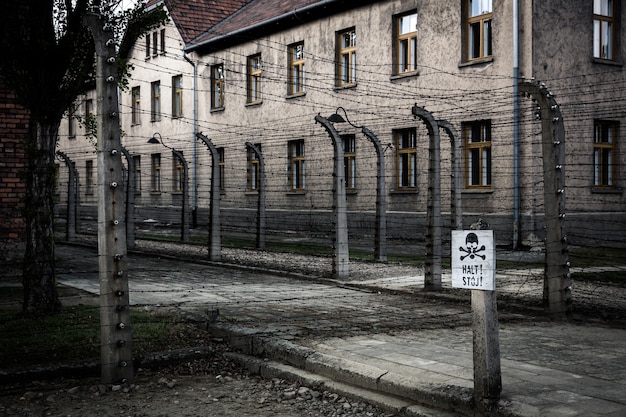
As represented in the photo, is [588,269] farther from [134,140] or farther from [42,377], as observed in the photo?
[134,140]

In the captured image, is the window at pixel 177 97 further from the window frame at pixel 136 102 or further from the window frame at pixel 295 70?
the window frame at pixel 295 70

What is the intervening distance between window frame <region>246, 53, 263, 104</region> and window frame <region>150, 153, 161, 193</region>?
7.76m

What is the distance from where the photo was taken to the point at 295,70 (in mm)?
27328

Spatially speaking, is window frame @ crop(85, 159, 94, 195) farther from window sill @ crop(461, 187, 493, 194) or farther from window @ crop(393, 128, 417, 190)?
window sill @ crop(461, 187, 493, 194)

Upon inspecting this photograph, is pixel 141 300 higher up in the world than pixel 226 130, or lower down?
lower down

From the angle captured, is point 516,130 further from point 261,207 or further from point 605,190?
point 261,207

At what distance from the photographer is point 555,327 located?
8367 millimetres

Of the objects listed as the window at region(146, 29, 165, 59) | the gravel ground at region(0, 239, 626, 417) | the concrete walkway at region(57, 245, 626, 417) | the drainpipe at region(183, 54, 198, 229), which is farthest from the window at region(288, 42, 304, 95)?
the gravel ground at region(0, 239, 626, 417)

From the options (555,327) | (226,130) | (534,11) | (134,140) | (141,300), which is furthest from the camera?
(134,140)

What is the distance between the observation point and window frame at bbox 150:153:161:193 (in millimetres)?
35406

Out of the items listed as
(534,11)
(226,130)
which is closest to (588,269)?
(534,11)

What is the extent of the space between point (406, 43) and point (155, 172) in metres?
16.7

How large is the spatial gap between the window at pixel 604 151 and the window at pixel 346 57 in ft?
26.1

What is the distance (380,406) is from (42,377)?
2895 mm
